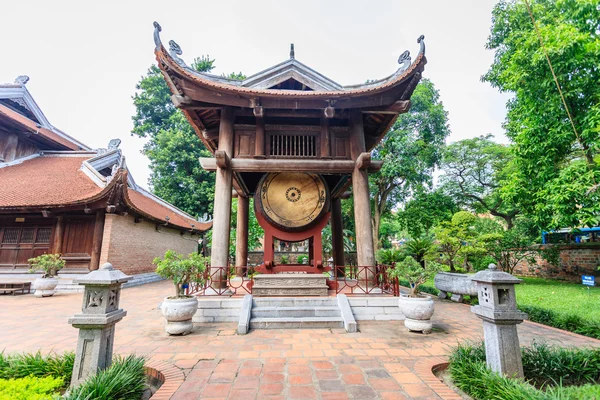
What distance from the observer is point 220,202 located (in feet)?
23.2

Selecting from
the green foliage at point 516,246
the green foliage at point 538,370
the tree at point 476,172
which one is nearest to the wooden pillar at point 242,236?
the green foliage at point 538,370

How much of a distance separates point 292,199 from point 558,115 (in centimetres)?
1155

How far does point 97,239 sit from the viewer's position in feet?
39.2

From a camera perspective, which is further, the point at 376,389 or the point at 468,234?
the point at 468,234

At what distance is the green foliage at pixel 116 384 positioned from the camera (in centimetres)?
259

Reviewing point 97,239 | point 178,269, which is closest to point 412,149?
point 178,269

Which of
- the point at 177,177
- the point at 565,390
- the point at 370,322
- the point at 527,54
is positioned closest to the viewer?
the point at 565,390

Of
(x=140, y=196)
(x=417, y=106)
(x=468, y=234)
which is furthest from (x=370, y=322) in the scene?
(x=417, y=106)

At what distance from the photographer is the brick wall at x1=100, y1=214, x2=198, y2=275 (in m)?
12.1

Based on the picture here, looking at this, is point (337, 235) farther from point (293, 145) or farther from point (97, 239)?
point (97, 239)

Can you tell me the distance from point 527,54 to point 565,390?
42.6 feet

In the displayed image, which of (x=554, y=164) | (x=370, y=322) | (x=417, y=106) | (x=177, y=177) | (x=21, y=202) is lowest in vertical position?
(x=370, y=322)

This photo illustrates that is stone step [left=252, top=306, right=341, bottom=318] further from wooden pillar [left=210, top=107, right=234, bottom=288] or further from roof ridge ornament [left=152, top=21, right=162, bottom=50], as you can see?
roof ridge ornament [left=152, top=21, right=162, bottom=50]

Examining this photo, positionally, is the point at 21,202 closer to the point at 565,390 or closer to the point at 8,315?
the point at 8,315
